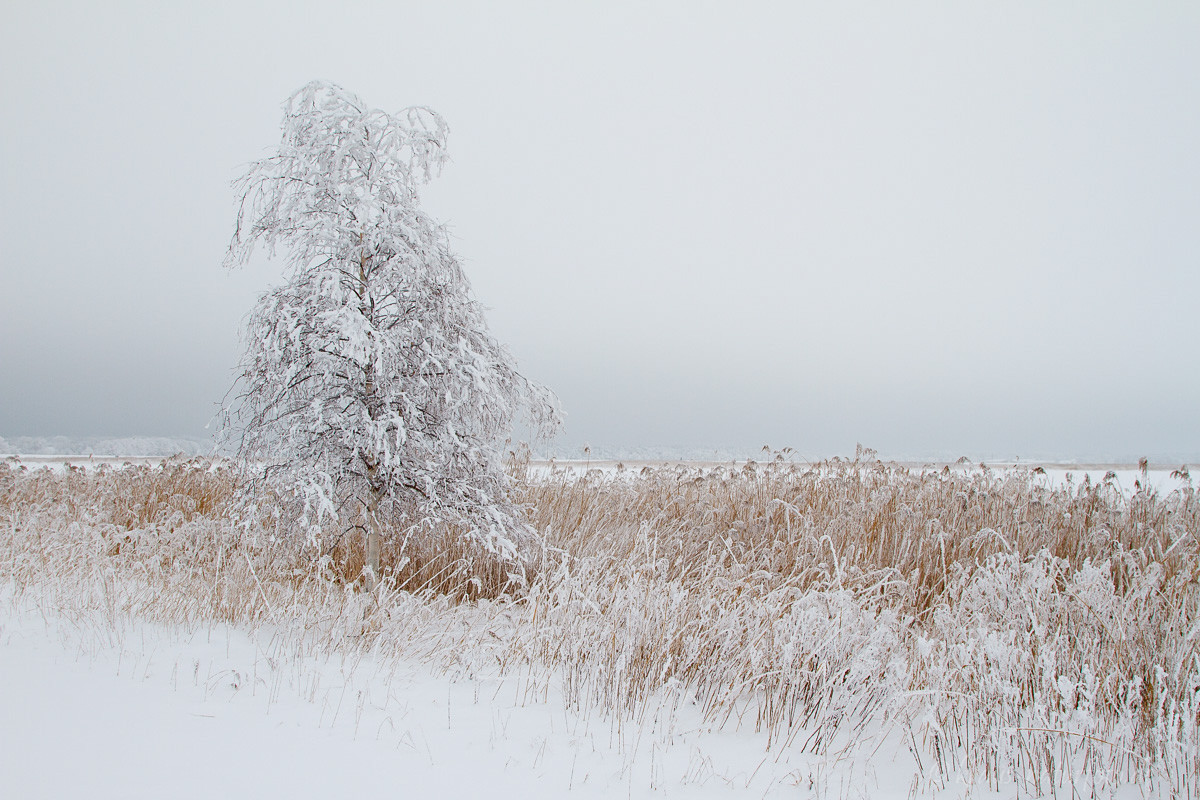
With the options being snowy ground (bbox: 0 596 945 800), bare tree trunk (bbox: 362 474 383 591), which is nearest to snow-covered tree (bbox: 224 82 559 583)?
bare tree trunk (bbox: 362 474 383 591)

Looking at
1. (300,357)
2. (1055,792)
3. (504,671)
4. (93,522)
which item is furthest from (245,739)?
(93,522)

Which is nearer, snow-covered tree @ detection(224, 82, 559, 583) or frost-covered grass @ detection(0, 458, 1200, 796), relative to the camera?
frost-covered grass @ detection(0, 458, 1200, 796)

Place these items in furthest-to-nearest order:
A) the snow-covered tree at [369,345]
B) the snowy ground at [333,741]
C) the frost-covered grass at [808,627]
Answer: the snow-covered tree at [369,345], the frost-covered grass at [808,627], the snowy ground at [333,741]

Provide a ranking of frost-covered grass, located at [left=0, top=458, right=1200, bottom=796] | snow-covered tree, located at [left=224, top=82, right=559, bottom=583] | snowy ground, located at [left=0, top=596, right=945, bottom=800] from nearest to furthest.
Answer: snowy ground, located at [left=0, top=596, right=945, bottom=800] < frost-covered grass, located at [left=0, top=458, right=1200, bottom=796] < snow-covered tree, located at [left=224, top=82, right=559, bottom=583]

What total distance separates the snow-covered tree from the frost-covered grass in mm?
589

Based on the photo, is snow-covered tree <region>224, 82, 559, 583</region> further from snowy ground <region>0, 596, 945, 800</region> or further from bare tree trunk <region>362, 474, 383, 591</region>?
snowy ground <region>0, 596, 945, 800</region>

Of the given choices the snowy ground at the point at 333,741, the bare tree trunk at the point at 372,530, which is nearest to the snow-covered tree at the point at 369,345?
the bare tree trunk at the point at 372,530

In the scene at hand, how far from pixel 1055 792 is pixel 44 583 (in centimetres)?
643

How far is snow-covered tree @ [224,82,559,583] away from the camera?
4.45 m

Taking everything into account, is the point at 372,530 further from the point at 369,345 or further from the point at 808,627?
the point at 808,627

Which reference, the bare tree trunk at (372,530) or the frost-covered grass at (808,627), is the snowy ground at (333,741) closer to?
the frost-covered grass at (808,627)

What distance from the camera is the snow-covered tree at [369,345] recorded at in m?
4.45

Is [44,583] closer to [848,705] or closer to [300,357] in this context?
[300,357]

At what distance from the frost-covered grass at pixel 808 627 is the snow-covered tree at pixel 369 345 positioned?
1.93ft
